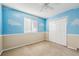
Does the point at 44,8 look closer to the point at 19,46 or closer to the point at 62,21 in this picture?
the point at 62,21

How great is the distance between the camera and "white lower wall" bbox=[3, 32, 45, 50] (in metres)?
1.89

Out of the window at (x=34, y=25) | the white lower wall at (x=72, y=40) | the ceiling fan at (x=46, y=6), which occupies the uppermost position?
the ceiling fan at (x=46, y=6)

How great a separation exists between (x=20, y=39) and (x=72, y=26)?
5.42ft

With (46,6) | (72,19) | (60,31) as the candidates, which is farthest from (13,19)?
(72,19)

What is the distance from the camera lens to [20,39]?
7.08ft

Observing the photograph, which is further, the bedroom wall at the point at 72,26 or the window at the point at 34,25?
the bedroom wall at the point at 72,26

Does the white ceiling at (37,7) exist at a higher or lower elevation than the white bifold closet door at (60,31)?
higher

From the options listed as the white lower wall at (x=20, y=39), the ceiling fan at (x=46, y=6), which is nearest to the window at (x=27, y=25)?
the white lower wall at (x=20, y=39)

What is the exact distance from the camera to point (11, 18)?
5.79ft

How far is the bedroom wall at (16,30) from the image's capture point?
185 cm

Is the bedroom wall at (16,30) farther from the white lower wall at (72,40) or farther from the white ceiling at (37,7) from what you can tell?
the white lower wall at (72,40)

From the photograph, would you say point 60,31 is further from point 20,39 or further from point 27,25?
point 20,39

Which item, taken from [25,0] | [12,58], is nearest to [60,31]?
[25,0]

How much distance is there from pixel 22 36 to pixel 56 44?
41.2 inches
